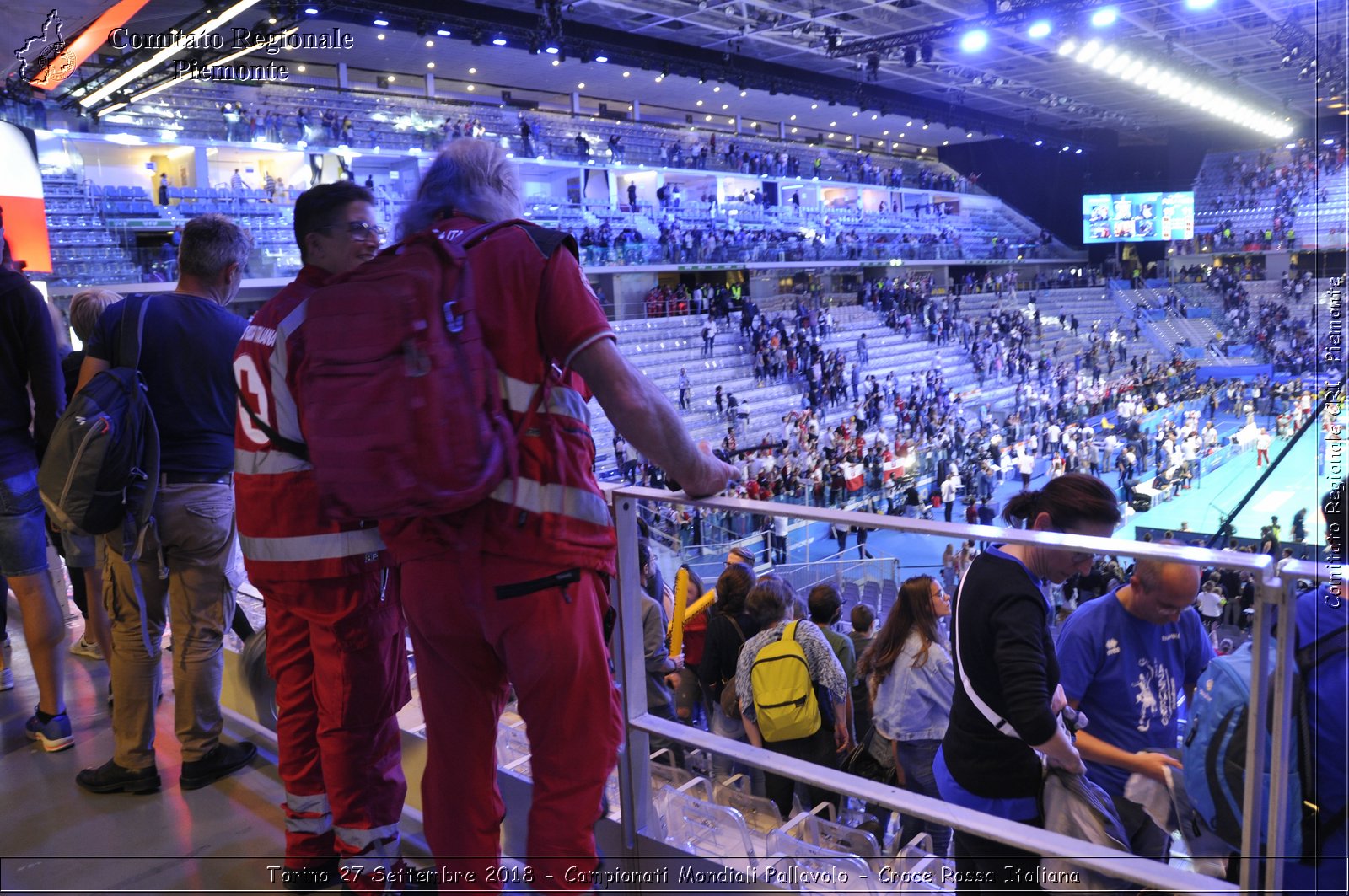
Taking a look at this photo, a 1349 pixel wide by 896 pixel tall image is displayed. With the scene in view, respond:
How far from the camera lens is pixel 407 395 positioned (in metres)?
0.98

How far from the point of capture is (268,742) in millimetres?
2090

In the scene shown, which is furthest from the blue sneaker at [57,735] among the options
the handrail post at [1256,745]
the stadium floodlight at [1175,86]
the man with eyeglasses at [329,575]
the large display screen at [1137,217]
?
the large display screen at [1137,217]

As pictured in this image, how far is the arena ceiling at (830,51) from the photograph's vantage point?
13758mm

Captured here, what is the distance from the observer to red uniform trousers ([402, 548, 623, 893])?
1012 millimetres

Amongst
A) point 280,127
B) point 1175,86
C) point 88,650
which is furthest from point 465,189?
point 1175,86

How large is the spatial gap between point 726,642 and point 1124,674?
3.89ft

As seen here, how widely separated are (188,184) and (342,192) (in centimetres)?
1604

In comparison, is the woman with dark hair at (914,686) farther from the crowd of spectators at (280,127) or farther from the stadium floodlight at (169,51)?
the crowd of spectators at (280,127)

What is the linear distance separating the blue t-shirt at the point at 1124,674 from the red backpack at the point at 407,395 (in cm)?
94

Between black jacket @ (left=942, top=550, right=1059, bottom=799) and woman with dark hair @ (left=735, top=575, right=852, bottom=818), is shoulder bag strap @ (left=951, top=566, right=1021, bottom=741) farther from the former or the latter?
woman with dark hair @ (left=735, top=575, right=852, bottom=818)

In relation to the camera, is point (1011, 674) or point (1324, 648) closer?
point (1324, 648)

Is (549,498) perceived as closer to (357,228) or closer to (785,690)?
(357,228)

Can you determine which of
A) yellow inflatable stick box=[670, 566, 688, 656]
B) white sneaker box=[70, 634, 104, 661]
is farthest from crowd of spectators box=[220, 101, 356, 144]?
yellow inflatable stick box=[670, 566, 688, 656]

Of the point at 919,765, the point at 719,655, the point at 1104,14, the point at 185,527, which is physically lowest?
the point at 919,765
